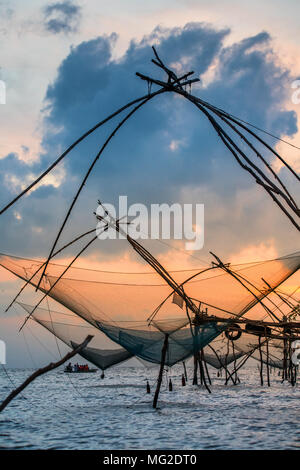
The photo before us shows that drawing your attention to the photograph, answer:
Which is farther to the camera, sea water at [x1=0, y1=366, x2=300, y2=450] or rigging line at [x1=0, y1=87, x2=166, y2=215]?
sea water at [x1=0, y1=366, x2=300, y2=450]

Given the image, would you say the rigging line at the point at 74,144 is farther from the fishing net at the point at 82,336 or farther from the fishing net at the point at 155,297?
the fishing net at the point at 82,336

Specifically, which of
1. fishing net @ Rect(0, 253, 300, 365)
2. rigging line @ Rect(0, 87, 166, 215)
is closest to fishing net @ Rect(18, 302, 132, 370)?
fishing net @ Rect(0, 253, 300, 365)

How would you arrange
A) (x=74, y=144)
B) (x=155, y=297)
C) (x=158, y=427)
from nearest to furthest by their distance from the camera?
1. (x=74, y=144)
2. (x=158, y=427)
3. (x=155, y=297)

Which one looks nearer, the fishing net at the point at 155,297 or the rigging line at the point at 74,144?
the rigging line at the point at 74,144

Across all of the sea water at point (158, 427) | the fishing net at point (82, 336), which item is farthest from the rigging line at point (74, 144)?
the fishing net at point (82, 336)

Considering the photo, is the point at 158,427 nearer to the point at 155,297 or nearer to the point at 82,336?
the point at 155,297

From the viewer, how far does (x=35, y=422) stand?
374 inches

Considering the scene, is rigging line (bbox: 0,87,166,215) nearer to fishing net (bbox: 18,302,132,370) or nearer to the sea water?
the sea water

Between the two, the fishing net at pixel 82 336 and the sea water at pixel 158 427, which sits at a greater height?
the fishing net at pixel 82 336

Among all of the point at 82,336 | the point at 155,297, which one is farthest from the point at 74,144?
the point at 82,336

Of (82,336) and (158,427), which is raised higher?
(82,336)

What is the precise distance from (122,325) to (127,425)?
3.35m
